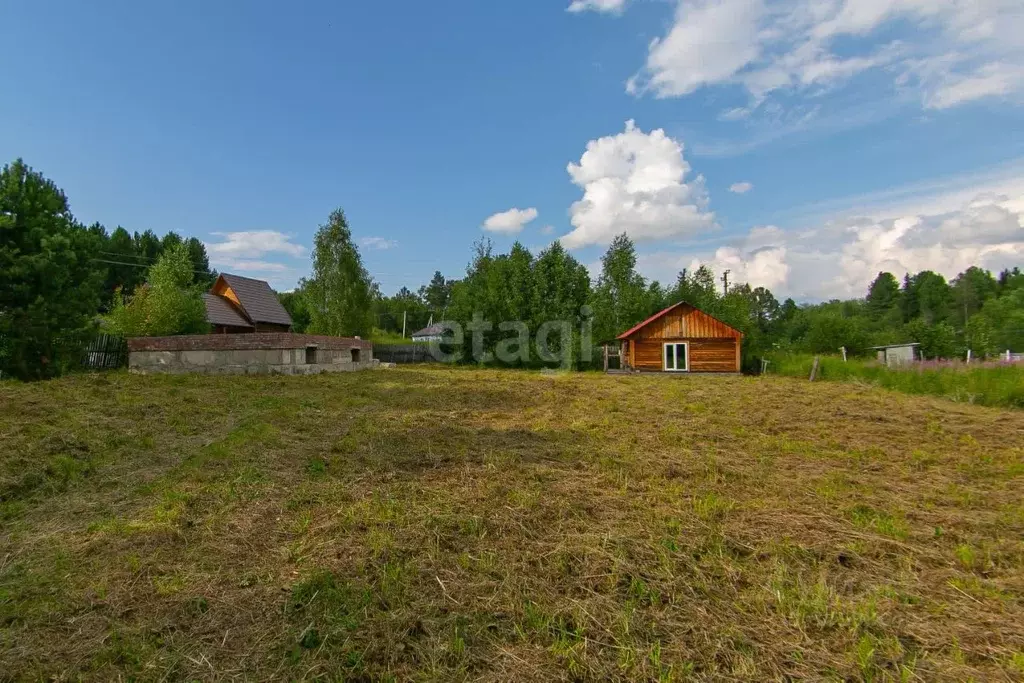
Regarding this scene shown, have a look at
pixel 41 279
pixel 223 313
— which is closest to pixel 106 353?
pixel 41 279

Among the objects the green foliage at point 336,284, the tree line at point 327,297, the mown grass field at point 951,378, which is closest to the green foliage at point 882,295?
the tree line at point 327,297

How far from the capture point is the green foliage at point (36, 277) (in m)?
12.4

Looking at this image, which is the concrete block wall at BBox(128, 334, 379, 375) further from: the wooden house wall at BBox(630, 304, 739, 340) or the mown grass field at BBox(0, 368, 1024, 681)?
the wooden house wall at BBox(630, 304, 739, 340)

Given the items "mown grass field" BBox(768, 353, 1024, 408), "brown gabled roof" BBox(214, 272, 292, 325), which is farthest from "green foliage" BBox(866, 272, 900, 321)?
"brown gabled roof" BBox(214, 272, 292, 325)

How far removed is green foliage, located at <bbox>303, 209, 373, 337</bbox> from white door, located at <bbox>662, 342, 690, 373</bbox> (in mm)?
19533

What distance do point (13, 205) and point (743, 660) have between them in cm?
1783

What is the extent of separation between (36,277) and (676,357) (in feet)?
78.7

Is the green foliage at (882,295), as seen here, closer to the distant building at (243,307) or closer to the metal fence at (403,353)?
the metal fence at (403,353)

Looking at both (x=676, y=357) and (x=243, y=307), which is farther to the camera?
(x=243, y=307)

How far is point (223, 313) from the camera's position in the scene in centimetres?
3058

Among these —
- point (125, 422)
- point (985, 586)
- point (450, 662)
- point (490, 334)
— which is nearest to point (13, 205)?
point (125, 422)

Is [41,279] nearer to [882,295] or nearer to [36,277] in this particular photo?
[36,277]

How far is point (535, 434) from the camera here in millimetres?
7969

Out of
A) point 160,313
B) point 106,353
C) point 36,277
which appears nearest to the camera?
point 36,277
